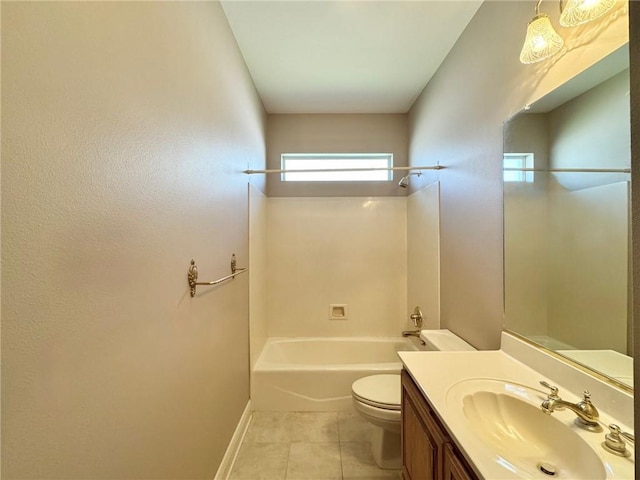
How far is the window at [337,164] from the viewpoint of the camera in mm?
3010

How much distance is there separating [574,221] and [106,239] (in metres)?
1.54

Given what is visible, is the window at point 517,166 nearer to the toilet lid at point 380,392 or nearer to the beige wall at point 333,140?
the toilet lid at point 380,392

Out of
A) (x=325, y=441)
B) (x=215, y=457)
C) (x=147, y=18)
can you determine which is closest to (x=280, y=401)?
(x=325, y=441)

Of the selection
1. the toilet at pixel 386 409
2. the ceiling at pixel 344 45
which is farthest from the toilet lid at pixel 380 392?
the ceiling at pixel 344 45

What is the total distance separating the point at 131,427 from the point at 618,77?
1822mm

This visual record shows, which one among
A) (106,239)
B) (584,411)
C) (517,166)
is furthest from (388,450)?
(106,239)

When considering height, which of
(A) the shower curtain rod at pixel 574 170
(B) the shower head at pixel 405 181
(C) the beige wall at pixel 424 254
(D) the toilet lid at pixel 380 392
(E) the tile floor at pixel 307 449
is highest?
(B) the shower head at pixel 405 181

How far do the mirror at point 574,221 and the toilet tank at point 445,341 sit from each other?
425 millimetres

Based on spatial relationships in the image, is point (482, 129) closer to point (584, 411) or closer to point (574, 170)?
point (574, 170)

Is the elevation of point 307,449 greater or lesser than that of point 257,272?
lesser

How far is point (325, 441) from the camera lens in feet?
6.42

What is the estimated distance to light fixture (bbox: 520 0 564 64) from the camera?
1.05m

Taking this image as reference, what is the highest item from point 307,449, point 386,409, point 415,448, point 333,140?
point 333,140

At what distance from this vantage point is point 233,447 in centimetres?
177
